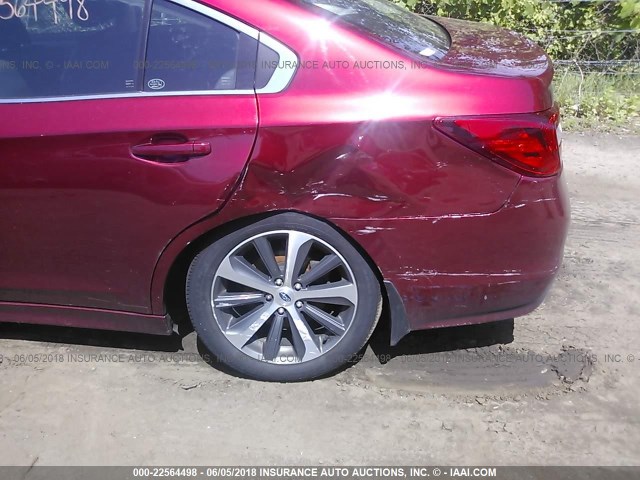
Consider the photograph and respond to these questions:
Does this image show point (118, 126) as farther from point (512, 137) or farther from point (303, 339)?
point (512, 137)

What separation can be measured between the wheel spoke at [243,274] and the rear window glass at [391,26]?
106 centimetres

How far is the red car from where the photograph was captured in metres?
2.74

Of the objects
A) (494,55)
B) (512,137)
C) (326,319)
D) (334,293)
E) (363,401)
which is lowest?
(363,401)

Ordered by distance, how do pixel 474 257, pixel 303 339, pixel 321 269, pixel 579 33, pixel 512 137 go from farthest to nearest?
pixel 579 33 < pixel 303 339 < pixel 321 269 < pixel 474 257 < pixel 512 137

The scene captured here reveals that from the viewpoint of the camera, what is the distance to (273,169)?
277 centimetres

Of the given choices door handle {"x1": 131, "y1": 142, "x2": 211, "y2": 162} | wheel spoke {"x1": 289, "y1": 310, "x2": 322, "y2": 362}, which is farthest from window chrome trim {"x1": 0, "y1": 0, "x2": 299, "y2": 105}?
wheel spoke {"x1": 289, "y1": 310, "x2": 322, "y2": 362}

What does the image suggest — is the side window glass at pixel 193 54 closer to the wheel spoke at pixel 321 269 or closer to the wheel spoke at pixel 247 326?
the wheel spoke at pixel 321 269

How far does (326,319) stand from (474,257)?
672 mm

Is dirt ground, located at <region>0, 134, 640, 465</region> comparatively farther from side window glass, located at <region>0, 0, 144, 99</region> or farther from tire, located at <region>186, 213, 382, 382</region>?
side window glass, located at <region>0, 0, 144, 99</region>

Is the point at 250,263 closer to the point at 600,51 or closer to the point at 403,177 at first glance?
the point at 403,177

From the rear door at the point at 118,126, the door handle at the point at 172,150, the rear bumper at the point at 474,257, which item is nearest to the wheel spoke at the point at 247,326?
the rear door at the point at 118,126

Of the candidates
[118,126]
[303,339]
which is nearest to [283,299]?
[303,339]

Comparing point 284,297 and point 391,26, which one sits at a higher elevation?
point 391,26

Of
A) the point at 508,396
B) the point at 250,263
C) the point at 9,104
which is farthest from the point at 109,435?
the point at 508,396
